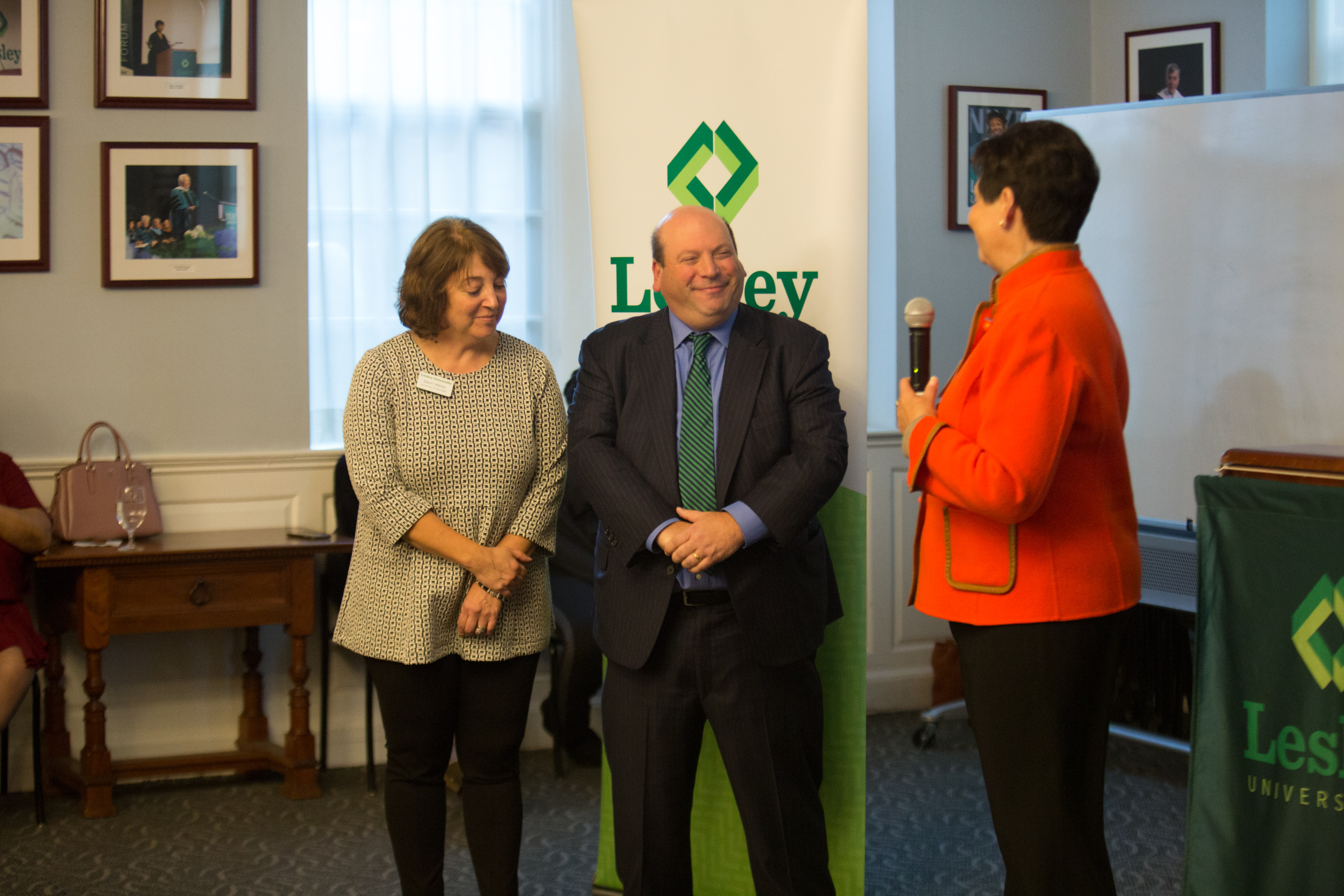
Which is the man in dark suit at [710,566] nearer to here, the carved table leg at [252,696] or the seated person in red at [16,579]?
the seated person in red at [16,579]

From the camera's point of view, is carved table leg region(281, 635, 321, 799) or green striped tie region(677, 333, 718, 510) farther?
carved table leg region(281, 635, 321, 799)

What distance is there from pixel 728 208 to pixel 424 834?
1556 millimetres

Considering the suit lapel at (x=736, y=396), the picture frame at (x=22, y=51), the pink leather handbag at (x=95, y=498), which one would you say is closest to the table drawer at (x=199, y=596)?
the pink leather handbag at (x=95, y=498)

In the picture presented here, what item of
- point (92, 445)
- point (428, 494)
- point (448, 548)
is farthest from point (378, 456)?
point (92, 445)

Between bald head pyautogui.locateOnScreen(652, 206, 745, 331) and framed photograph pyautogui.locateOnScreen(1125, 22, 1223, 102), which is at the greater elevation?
framed photograph pyautogui.locateOnScreen(1125, 22, 1223, 102)

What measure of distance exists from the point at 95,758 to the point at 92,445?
1028 millimetres

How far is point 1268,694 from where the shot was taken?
1722 mm

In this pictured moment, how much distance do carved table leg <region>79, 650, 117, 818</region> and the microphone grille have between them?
269 cm

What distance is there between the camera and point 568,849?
303 centimetres

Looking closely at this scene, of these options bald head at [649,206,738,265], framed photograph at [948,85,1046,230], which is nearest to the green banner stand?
bald head at [649,206,738,265]

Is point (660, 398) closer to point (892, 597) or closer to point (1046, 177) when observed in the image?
point (1046, 177)

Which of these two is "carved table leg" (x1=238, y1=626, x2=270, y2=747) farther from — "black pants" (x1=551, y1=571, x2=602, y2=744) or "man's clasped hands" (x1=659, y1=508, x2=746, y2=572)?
"man's clasped hands" (x1=659, y1=508, x2=746, y2=572)

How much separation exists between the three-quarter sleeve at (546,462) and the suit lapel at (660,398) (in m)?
0.21

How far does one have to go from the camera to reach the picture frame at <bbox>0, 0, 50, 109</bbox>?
3494mm
